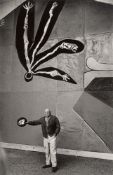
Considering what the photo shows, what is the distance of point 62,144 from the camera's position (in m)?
11.1

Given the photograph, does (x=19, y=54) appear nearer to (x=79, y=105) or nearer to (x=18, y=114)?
(x=18, y=114)

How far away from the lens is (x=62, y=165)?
9.35 meters

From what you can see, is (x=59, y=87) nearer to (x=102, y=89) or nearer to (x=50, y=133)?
(x=102, y=89)

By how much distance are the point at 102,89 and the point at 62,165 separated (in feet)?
9.02

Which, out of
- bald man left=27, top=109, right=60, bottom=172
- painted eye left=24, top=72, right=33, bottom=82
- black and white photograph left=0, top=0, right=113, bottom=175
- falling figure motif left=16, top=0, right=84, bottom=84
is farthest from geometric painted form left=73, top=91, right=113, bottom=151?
painted eye left=24, top=72, right=33, bottom=82

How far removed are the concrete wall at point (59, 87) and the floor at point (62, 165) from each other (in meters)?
0.75

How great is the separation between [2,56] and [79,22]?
3223 millimetres

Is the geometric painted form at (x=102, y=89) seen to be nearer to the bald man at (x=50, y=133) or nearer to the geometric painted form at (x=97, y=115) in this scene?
the geometric painted form at (x=97, y=115)

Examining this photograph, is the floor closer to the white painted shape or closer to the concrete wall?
the concrete wall

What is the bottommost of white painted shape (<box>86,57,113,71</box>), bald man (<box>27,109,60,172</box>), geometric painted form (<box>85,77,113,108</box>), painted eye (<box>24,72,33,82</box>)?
bald man (<box>27,109,60,172</box>)

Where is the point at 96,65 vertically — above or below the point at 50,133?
above

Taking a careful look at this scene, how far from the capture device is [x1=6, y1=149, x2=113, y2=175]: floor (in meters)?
8.57

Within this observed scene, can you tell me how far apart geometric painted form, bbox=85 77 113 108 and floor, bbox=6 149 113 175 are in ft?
6.21

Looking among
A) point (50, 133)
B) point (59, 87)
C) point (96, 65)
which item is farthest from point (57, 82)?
point (50, 133)
